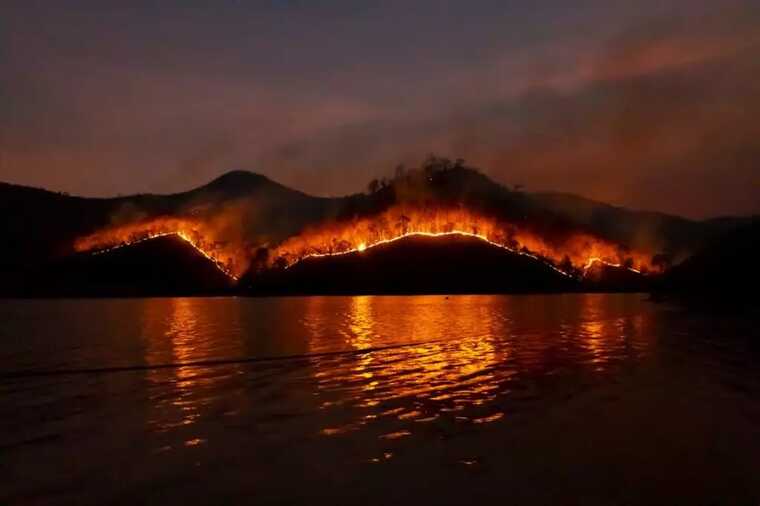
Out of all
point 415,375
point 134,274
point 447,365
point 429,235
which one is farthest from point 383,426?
point 134,274

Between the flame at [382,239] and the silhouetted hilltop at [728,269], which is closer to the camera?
the silhouetted hilltop at [728,269]

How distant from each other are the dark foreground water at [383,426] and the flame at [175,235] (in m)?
149

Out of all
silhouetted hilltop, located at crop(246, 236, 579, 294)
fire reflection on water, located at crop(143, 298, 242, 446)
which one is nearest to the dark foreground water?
fire reflection on water, located at crop(143, 298, 242, 446)

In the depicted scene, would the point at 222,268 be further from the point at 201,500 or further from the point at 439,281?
the point at 201,500

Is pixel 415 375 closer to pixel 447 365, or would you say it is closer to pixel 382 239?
pixel 447 365

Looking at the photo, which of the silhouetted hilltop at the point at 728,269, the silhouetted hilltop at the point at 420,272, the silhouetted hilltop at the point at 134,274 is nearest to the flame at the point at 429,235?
the silhouetted hilltop at the point at 420,272

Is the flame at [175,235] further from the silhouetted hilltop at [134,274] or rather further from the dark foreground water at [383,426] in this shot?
the dark foreground water at [383,426]

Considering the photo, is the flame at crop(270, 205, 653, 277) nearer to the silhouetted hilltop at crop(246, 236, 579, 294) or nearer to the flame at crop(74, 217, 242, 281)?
the silhouetted hilltop at crop(246, 236, 579, 294)

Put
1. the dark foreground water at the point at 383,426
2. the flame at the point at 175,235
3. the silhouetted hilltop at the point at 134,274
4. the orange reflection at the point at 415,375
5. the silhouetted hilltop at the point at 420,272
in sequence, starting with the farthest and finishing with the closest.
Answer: the flame at the point at 175,235
the silhouetted hilltop at the point at 420,272
the silhouetted hilltop at the point at 134,274
the orange reflection at the point at 415,375
the dark foreground water at the point at 383,426

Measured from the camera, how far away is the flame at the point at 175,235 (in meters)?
179

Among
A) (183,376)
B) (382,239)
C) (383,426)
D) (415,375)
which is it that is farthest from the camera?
(382,239)

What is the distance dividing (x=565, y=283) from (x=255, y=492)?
546 feet

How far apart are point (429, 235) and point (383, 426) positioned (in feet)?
534

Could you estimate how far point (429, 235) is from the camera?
17738cm
